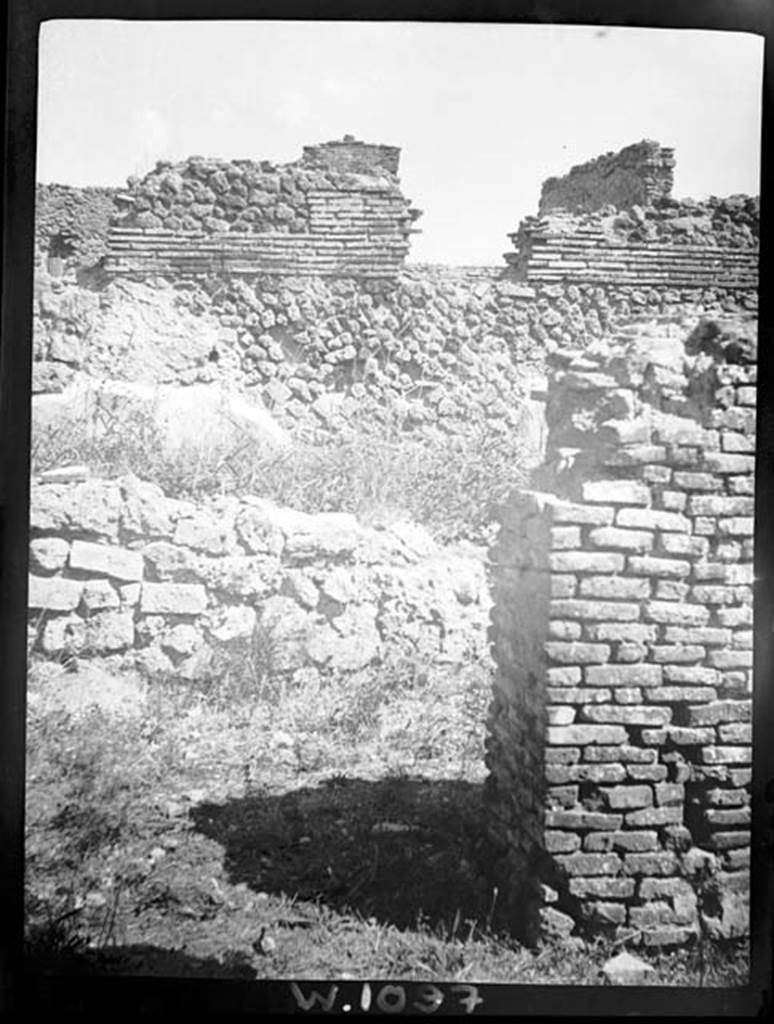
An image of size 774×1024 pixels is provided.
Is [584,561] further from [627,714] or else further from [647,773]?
[647,773]

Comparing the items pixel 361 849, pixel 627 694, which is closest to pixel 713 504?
pixel 627 694

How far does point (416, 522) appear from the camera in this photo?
3357 mm

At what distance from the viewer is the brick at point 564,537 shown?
10.8ft

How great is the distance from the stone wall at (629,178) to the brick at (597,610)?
1.03m

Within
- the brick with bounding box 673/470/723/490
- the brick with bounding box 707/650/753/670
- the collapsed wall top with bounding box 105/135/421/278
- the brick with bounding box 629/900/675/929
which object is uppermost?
the collapsed wall top with bounding box 105/135/421/278

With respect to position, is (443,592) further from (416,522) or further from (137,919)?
(137,919)

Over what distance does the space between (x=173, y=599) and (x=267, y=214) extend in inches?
41.4

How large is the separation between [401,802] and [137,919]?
2.49 ft

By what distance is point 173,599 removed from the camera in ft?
11.0

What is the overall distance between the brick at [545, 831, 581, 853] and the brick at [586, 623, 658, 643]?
20.7 inches

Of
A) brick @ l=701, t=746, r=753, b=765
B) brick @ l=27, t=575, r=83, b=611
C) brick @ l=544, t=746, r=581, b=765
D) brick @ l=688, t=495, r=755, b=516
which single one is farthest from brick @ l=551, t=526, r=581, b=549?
brick @ l=27, t=575, r=83, b=611

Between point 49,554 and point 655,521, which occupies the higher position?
point 655,521

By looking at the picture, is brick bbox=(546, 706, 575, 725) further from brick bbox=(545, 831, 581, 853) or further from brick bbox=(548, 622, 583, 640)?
brick bbox=(545, 831, 581, 853)

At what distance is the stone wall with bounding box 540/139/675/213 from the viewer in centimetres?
329
